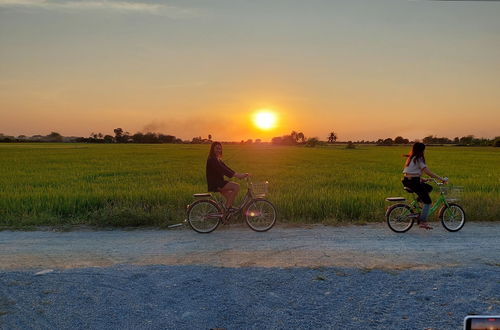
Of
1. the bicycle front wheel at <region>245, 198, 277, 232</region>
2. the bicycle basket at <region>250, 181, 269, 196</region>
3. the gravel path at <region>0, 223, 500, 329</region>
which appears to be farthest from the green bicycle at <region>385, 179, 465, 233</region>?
the bicycle basket at <region>250, 181, 269, 196</region>

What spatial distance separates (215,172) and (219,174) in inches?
4.4

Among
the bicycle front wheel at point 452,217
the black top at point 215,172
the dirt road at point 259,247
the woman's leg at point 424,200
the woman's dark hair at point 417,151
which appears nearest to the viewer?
the dirt road at point 259,247

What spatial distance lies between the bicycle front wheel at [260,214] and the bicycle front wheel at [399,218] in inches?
110

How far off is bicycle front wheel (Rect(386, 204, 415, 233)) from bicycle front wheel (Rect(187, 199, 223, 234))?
4.07 meters

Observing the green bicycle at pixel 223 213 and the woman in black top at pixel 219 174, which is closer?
the woman in black top at pixel 219 174

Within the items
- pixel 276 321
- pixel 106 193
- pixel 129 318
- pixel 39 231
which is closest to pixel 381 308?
pixel 276 321

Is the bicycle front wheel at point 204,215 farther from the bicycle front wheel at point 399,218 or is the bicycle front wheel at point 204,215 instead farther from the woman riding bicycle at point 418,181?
the woman riding bicycle at point 418,181

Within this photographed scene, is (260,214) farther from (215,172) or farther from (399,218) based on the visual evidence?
(399,218)

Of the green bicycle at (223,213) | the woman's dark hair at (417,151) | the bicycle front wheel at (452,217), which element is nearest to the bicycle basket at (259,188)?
the green bicycle at (223,213)

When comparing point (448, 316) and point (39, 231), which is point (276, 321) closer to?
point (448, 316)

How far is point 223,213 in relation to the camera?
952 cm

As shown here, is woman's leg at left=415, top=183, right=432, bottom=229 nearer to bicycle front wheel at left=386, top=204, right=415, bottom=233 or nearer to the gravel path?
bicycle front wheel at left=386, top=204, right=415, bottom=233

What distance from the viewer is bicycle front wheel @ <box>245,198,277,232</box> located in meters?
9.56

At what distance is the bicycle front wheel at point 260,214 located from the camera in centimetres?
956
